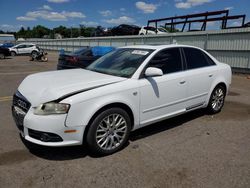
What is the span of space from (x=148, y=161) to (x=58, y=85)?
167 cm

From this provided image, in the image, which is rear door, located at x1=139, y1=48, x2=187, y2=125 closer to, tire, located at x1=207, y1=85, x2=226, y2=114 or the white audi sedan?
the white audi sedan

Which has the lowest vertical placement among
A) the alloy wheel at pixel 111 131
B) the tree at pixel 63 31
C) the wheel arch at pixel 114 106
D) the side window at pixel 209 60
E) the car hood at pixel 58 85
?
the alloy wheel at pixel 111 131

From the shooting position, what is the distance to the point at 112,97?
128 inches

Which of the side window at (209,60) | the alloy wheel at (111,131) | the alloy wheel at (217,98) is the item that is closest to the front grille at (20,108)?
the alloy wheel at (111,131)

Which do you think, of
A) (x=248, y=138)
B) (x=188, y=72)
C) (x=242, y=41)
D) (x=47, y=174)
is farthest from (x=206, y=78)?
(x=242, y=41)

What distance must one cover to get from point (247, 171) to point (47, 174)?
258cm

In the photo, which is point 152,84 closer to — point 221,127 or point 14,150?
point 221,127

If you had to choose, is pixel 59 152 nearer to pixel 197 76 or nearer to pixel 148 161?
pixel 148 161

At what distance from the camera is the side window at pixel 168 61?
4.02 metres

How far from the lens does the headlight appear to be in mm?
2938

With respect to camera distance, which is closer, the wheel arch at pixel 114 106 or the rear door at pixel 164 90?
the wheel arch at pixel 114 106

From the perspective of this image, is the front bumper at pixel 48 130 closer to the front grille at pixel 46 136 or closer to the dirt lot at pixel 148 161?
the front grille at pixel 46 136

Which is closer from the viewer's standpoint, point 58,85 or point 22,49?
point 58,85

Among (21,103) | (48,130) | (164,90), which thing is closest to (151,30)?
(164,90)
